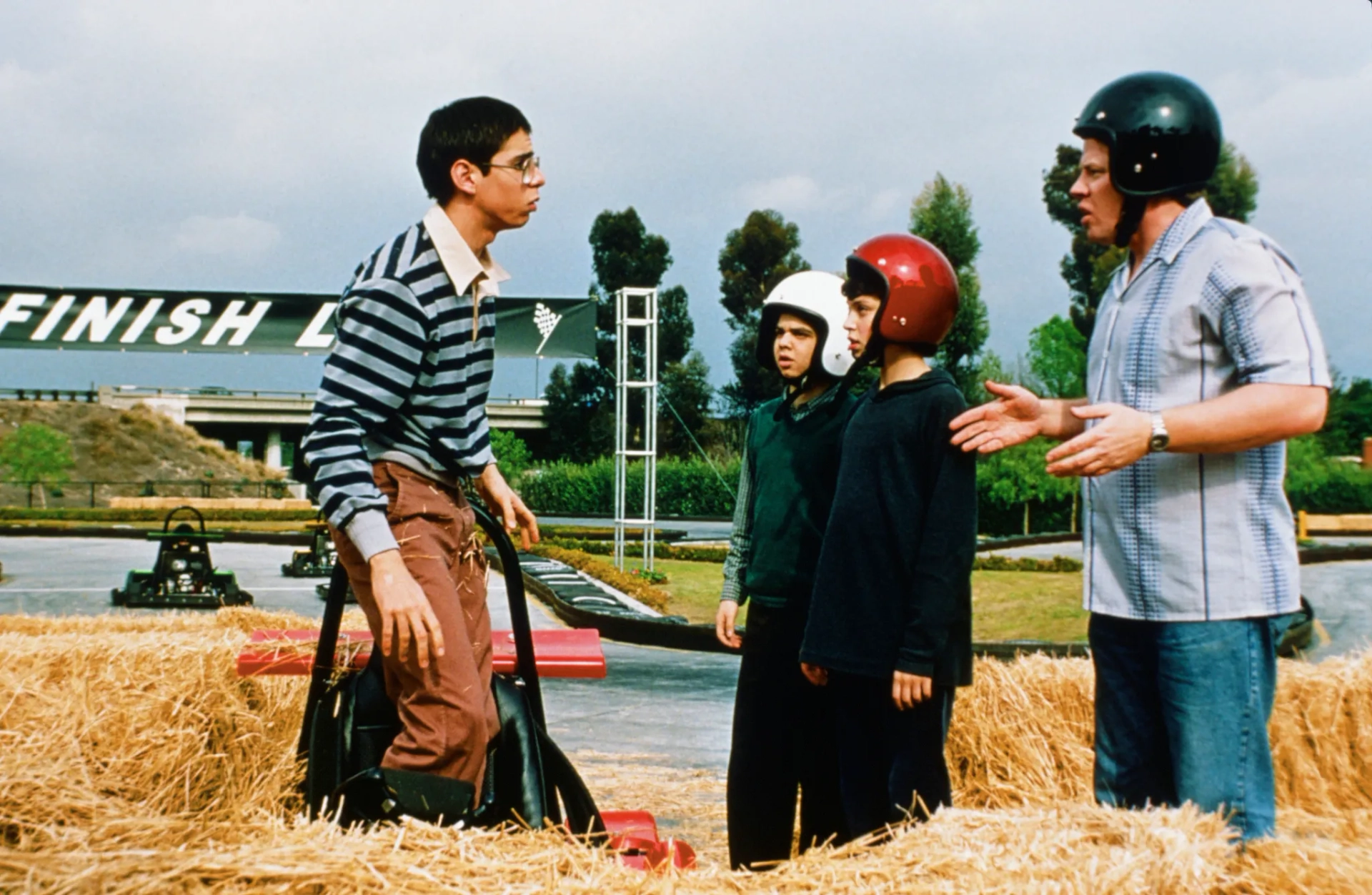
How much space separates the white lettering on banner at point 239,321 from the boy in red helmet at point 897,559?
18.5 m

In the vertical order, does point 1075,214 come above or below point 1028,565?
above

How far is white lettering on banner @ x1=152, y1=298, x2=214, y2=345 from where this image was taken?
20531 mm

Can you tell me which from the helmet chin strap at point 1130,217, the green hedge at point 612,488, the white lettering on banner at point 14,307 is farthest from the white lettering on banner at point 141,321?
the green hedge at point 612,488

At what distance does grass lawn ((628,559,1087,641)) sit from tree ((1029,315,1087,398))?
20.2 m

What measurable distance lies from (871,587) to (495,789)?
101cm

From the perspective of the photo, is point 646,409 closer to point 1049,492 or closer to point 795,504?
point 795,504

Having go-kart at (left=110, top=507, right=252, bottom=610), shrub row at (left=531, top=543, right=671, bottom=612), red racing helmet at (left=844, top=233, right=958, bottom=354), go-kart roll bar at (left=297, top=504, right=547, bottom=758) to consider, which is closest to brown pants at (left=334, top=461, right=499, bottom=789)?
go-kart roll bar at (left=297, top=504, right=547, bottom=758)

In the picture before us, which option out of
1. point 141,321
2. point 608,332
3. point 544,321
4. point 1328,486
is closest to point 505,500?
point 544,321

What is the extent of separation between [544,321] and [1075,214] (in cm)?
2744

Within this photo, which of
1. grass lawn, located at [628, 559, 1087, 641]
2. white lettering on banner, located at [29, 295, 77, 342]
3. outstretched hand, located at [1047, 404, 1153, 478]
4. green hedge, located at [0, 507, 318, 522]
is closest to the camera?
outstretched hand, located at [1047, 404, 1153, 478]

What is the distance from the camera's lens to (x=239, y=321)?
2027 centimetres

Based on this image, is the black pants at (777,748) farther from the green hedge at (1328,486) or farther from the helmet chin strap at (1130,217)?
the green hedge at (1328,486)

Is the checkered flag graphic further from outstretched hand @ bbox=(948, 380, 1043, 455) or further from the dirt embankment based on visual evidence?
the dirt embankment

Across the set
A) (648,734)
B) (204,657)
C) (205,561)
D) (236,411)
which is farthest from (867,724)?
(236,411)
